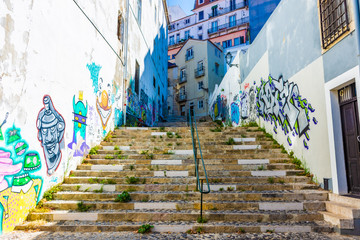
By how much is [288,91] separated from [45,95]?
6.16 metres

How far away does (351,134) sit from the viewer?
479 centimetres

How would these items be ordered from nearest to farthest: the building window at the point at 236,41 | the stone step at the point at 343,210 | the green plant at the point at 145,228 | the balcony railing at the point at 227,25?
the stone step at the point at 343,210 < the green plant at the point at 145,228 < the building window at the point at 236,41 < the balcony railing at the point at 227,25

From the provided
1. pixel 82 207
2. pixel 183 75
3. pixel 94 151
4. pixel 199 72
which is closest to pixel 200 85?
pixel 199 72

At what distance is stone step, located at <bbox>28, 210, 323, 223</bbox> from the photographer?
455 centimetres

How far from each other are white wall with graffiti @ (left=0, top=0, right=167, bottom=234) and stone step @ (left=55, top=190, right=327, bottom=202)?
0.79m

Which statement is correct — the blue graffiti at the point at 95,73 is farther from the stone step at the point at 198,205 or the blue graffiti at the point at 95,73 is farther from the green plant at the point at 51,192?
the stone step at the point at 198,205

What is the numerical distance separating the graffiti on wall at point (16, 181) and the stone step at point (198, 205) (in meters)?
0.47

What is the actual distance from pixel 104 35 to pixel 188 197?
620cm

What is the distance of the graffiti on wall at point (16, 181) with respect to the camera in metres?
4.04

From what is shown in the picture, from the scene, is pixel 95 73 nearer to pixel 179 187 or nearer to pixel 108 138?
pixel 108 138

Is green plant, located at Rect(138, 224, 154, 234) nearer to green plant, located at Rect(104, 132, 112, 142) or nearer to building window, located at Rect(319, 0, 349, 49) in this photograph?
green plant, located at Rect(104, 132, 112, 142)

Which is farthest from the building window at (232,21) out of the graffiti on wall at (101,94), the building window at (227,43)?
the graffiti on wall at (101,94)

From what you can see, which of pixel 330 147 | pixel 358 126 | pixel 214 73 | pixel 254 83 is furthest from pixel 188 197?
pixel 214 73

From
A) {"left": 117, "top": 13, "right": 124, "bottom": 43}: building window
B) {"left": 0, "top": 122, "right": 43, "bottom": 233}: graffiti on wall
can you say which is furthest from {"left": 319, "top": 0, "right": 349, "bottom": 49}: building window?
{"left": 117, "top": 13, "right": 124, "bottom": 43}: building window
